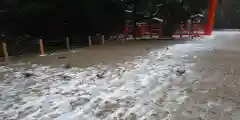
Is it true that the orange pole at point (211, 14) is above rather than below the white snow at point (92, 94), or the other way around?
above

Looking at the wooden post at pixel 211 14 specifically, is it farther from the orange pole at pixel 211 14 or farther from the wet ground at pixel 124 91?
the wet ground at pixel 124 91

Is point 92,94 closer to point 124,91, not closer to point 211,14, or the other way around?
point 124,91

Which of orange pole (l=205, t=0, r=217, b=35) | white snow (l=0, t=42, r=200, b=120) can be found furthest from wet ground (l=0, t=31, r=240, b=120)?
orange pole (l=205, t=0, r=217, b=35)

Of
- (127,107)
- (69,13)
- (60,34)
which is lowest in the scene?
(127,107)

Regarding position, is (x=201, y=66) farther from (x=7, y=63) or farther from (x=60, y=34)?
(x=60, y=34)

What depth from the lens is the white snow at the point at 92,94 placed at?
450cm

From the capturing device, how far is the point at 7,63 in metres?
9.95

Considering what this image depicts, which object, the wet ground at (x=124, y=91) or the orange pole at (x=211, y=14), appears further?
the orange pole at (x=211, y=14)

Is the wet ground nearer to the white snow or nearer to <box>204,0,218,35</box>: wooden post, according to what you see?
the white snow

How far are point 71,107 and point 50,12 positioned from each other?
10.0 meters

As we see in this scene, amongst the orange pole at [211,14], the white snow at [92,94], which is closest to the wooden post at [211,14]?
the orange pole at [211,14]

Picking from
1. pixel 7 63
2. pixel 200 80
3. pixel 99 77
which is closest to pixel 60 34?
pixel 7 63

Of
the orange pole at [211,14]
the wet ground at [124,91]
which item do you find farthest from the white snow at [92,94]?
the orange pole at [211,14]

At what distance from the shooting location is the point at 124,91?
574 centimetres
